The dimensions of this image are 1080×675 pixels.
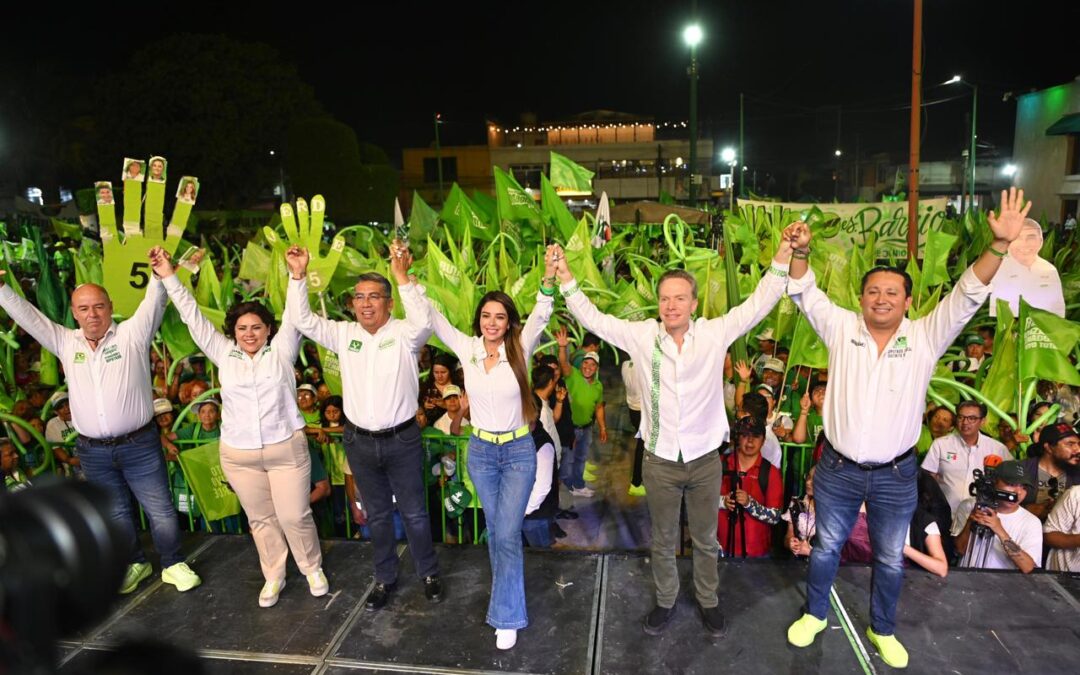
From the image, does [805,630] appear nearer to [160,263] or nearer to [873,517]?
[873,517]

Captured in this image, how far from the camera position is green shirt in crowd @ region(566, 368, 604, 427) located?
6426mm

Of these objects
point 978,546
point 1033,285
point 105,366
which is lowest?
point 978,546

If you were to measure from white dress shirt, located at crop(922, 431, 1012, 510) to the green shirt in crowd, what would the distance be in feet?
9.42

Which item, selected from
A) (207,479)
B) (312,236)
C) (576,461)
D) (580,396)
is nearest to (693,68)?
(580,396)

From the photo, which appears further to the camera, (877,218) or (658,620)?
(877,218)

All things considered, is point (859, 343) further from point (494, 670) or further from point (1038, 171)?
point (1038, 171)

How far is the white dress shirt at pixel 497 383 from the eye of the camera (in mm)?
3408

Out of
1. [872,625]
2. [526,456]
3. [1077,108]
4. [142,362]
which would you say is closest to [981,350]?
[872,625]

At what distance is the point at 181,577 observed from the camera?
4.05 m

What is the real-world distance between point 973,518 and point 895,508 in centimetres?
118

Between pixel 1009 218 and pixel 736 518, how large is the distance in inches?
90.2

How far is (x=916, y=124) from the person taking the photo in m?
8.00

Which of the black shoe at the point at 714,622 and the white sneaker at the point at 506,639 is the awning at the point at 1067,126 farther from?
the white sneaker at the point at 506,639

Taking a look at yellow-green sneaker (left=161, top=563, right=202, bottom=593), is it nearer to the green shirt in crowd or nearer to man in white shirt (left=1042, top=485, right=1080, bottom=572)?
the green shirt in crowd
